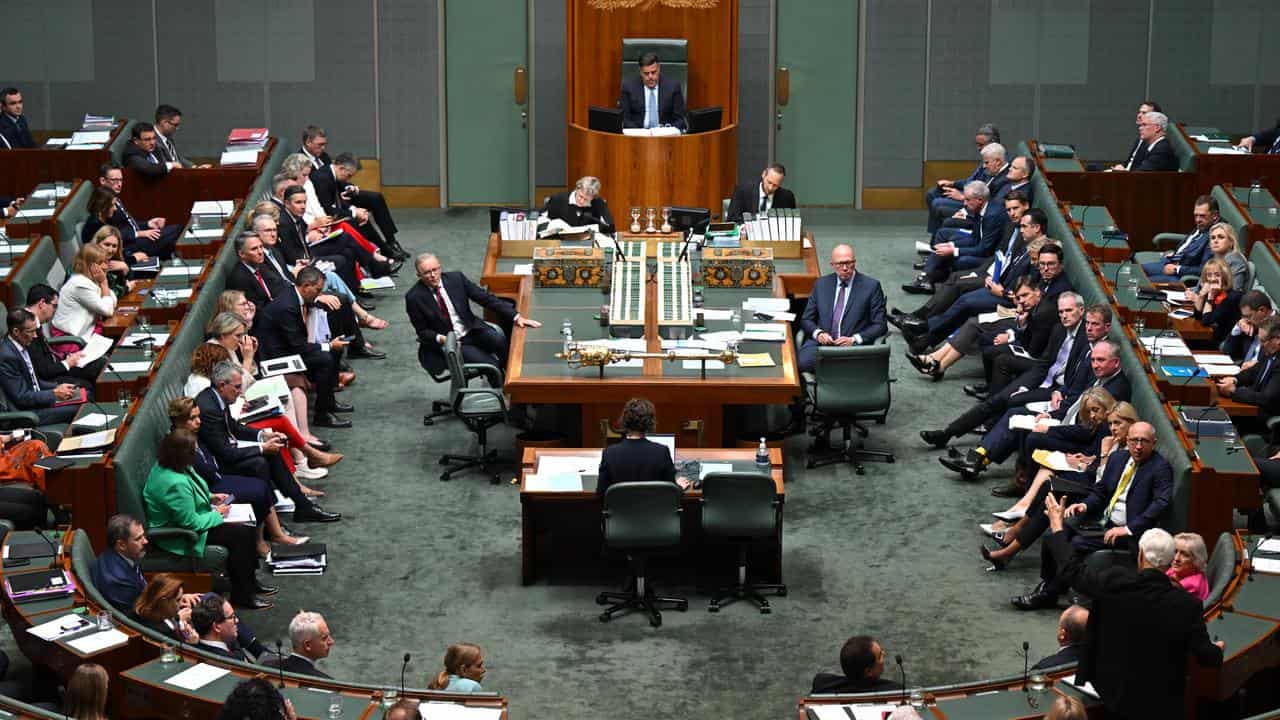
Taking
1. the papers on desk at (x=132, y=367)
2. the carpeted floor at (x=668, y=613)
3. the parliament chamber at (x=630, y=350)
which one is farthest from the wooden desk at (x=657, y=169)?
the papers on desk at (x=132, y=367)

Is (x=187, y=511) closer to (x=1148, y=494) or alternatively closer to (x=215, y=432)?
(x=215, y=432)

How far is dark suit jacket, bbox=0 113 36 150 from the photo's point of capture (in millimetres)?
15719

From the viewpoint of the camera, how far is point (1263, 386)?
1091 centimetres

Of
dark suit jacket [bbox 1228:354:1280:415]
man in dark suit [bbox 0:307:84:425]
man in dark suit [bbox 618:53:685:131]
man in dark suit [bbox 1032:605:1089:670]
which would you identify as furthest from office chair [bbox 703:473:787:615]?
man in dark suit [bbox 618:53:685:131]

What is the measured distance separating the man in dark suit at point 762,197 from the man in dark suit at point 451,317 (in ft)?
9.85

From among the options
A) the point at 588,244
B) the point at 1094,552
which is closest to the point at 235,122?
the point at 588,244

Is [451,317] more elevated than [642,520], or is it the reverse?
[451,317]

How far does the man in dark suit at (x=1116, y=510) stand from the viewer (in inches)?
378

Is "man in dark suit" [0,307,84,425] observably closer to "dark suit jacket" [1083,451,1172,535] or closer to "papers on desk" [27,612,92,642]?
"papers on desk" [27,612,92,642]

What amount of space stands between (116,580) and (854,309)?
539 cm

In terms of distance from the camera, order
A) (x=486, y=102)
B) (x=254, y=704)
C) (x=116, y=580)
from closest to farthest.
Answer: (x=254, y=704)
(x=116, y=580)
(x=486, y=102)

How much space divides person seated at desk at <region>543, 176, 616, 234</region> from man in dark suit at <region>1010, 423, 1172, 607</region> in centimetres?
526

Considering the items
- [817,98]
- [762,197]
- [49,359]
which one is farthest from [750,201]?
[49,359]

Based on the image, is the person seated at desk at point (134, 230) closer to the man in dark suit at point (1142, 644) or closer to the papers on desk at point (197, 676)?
the papers on desk at point (197, 676)
